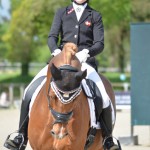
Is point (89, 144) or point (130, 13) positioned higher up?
point (130, 13)

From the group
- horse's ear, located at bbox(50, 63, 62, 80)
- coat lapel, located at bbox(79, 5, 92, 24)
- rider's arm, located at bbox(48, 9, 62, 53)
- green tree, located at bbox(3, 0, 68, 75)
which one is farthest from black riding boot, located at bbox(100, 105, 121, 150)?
green tree, located at bbox(3, 0, 68, 75)

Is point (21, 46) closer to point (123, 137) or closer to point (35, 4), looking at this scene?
point (35, 4)

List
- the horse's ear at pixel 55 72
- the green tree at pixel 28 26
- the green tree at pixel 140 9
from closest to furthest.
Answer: the horse's ear at pixel 55 72, the green tree at pixel 140 9, the green tree at pixel 28 26

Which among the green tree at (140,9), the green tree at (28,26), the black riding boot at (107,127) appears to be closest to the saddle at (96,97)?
the black riding boot at (107,127)

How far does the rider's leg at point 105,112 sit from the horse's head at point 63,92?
4.16 ft

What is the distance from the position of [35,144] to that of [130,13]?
36103 millimetres

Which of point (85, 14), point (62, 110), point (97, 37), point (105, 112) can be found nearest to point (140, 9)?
point (85, 14)

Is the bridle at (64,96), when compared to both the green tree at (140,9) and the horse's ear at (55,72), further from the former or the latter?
the green tree at (140,9)

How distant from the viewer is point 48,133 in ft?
20.0

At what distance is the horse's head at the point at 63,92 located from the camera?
18.8 ft

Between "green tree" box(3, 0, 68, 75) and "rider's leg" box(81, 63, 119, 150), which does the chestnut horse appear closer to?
"rider's leg" box(81, 63, 119, 150)

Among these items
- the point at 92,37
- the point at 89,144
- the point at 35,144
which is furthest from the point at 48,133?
the point at 92,37

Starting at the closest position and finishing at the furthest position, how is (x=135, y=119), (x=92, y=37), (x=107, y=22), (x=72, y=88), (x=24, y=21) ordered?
(x=72, y=88) < (x=92, y=37) < (x=135, y=119) < (x=107, y=22) < (x=24, y=21)

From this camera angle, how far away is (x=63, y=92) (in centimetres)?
574
